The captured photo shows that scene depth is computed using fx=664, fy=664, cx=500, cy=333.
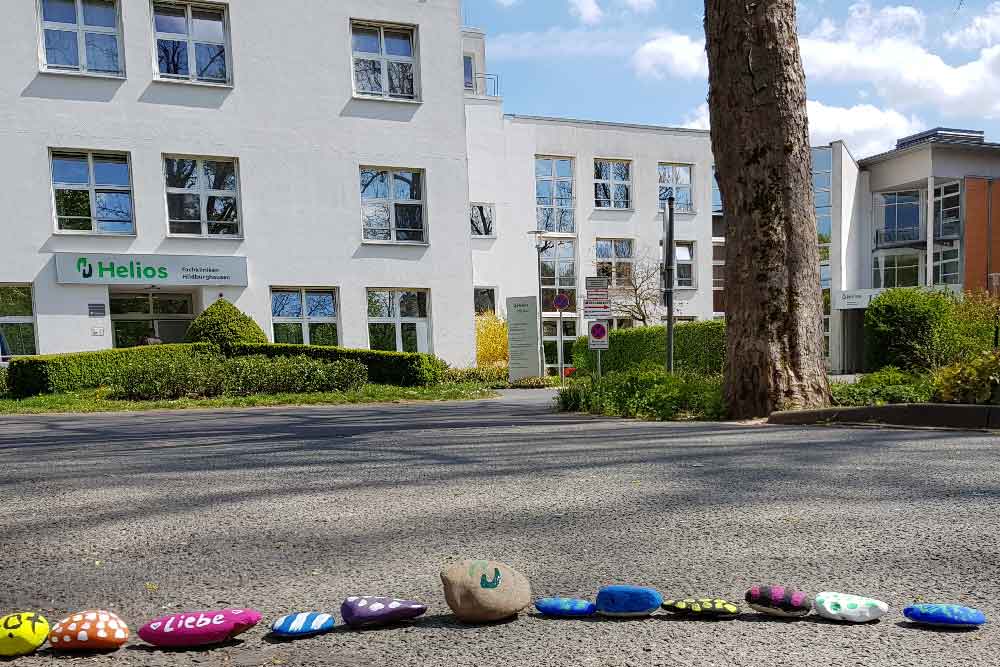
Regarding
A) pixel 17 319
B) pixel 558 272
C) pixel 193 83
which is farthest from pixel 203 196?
pixel 558 272

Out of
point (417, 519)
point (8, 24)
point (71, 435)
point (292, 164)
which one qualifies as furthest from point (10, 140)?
point (417, 519)

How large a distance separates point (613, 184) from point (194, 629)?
32.7 meters

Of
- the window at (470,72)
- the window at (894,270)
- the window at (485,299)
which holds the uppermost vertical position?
the window at (470,72)

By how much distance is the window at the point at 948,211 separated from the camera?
3288 cm

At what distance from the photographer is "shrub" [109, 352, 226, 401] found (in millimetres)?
13945

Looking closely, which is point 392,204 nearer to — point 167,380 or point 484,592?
point 167,380

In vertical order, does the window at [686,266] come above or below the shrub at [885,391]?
above

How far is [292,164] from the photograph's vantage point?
1972 cm

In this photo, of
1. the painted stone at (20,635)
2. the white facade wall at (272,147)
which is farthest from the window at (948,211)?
the painted stone at (20,635)

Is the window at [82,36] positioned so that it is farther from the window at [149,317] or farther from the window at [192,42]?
the window at [149,317]

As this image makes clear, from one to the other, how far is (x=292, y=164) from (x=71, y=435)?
536 inches

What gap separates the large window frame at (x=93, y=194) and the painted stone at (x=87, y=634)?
18.7 metres

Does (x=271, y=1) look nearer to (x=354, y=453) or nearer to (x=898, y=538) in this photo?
(x=354, y=453)

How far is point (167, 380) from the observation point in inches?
556
